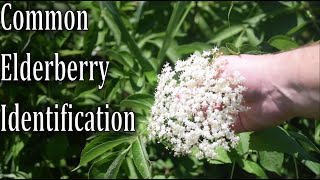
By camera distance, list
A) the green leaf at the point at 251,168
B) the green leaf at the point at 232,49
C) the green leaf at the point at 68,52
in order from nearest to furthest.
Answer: the green leaf at the point at 232,49
the green leaf at the point at 251,168
the green leaf at the point at 68,52

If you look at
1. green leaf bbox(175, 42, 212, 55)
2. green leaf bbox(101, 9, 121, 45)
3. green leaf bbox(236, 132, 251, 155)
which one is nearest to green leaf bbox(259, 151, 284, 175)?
green leaf bbox(236, 132, 251, 155)

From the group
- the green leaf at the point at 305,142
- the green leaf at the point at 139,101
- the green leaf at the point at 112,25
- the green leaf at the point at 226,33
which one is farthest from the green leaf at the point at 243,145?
the green leaf at the point at 112,25

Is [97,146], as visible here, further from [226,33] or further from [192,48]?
[226,33]

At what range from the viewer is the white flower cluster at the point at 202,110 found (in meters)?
1.43

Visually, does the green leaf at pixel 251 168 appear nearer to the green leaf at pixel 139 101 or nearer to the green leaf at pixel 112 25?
the green leaf at pixel 139 101

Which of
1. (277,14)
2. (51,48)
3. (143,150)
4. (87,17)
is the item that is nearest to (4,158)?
(51,48)

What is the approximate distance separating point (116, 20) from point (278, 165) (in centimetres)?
83

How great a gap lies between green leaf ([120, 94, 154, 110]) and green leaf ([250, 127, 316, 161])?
0.33 metres

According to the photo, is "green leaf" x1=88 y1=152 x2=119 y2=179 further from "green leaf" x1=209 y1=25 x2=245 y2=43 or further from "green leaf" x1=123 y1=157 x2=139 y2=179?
"green leaf" x1=209 y1=25 x2=245 y2=43

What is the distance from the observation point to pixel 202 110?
145 cm

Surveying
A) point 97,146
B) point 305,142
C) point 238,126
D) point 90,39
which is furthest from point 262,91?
point 90,39

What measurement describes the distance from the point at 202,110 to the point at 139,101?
281 millimetres

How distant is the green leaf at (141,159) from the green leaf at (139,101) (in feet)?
0.37

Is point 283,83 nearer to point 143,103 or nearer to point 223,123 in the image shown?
point 223,123
